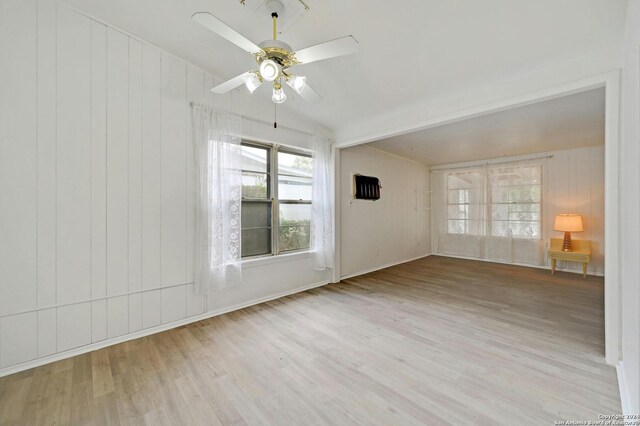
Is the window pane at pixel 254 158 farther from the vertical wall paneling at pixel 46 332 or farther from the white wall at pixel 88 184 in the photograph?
the vertical wall paneling at pixel 46 332

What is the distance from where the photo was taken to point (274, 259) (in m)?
Answer: 3.68

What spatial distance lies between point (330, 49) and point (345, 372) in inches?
93.9

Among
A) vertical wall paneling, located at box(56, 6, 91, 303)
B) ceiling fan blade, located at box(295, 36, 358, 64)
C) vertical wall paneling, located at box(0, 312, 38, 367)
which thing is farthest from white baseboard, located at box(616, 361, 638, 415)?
vertical wall paneling, located at box(0, 312, 38, 367)

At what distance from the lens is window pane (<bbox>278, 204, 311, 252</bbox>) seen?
3883mm

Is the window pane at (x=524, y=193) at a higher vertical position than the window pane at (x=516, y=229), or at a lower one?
higher

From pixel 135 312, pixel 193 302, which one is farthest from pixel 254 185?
pixel 135 312

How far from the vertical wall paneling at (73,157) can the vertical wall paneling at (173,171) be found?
0.61m

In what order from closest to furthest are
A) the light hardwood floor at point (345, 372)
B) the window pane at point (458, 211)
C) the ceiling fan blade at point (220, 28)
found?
1. the ceiling fan blade at point (220, 28)
2. the light hardwood floor at point (345, 372)
3. the window pane at point (458, 211)

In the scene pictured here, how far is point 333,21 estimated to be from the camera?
2.17 m

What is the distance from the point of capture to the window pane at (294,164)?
3.86m

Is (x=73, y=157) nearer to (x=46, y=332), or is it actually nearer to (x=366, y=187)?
(x=46, y=332)

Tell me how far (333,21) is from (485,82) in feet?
5.71

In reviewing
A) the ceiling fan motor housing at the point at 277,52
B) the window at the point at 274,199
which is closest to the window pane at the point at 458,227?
the window at the point at 274,199

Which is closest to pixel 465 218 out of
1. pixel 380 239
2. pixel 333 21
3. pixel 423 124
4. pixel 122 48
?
pixel 380 239
